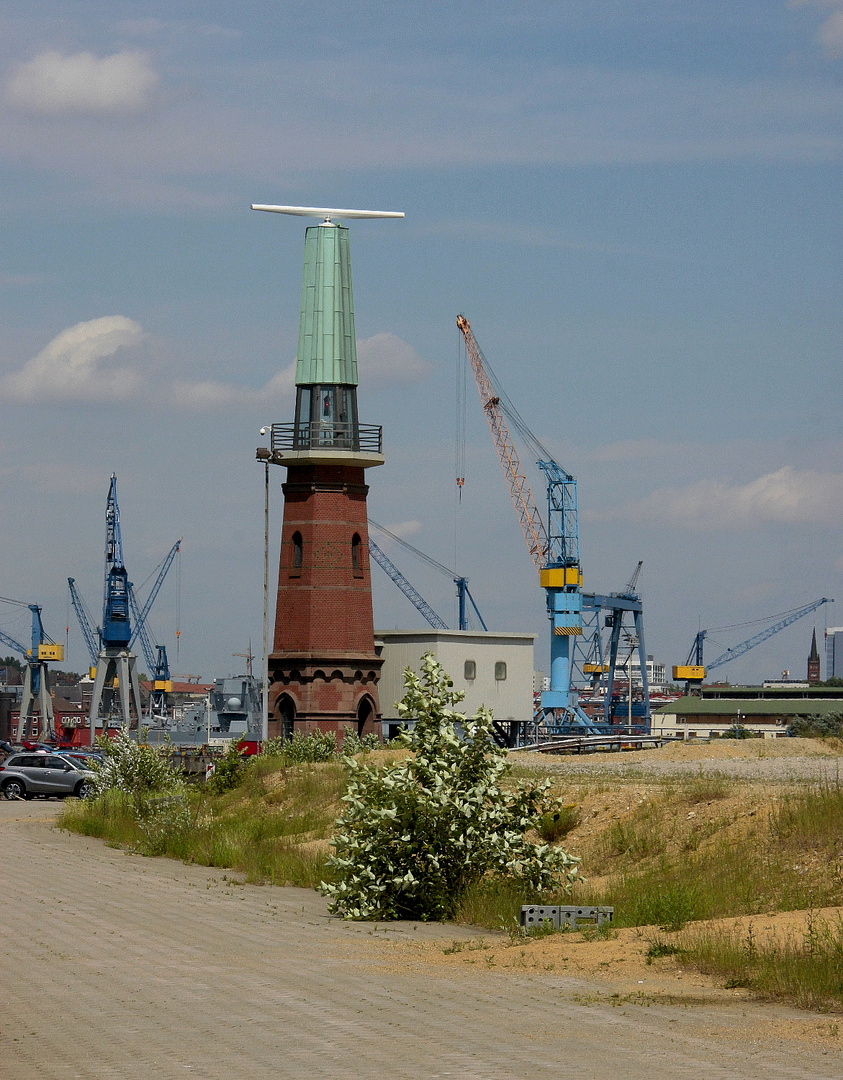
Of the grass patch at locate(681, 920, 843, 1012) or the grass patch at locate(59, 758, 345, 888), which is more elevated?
the grass patch at locate(59, 758, 345, 888)

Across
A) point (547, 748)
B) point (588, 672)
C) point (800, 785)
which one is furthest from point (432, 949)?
point (588, 672)

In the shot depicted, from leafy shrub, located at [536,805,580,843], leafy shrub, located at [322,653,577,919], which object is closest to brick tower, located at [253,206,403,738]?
leafy shrub, located at [536,805,580,843]

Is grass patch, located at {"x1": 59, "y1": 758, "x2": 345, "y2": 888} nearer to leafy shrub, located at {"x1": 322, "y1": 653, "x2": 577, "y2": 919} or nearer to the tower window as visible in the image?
leafy shrub, located at {"x1": 322, "y1": 653, "x2": 577, "y2": 919}

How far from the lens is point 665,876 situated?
66.4 ft

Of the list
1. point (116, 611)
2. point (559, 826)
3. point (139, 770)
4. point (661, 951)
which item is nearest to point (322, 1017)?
point (661, 951)

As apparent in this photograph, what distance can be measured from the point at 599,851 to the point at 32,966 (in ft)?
34.1

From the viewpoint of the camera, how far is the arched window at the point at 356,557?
51.8 meters

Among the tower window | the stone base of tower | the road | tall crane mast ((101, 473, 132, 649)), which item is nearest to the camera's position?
the road

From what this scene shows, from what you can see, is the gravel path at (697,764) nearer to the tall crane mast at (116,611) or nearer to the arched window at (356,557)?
the arched window at (356,557)

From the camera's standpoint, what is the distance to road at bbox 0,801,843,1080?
34.5ft

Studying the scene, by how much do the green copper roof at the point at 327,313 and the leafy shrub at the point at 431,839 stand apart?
32.4 meters

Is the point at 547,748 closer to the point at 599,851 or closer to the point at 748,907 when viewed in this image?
the point at 599,851

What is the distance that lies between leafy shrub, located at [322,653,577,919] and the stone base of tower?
1173 inches

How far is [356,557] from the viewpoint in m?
51.9
